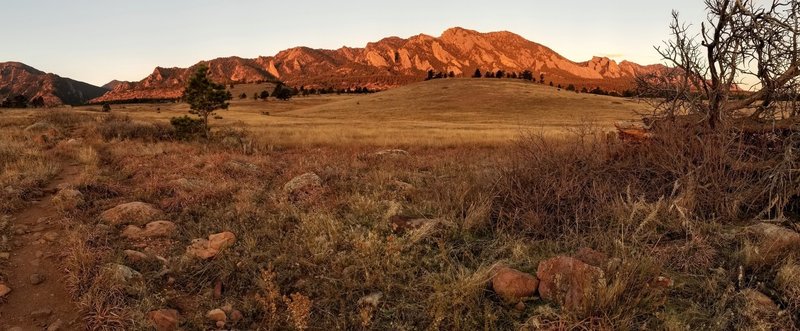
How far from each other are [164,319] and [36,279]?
194 cm

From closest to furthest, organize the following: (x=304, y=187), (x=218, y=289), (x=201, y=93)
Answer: (x=218, y=289), (x=304, y=187), (x=201, y=93)

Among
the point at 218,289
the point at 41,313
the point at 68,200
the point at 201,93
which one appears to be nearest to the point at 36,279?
the point at 41,313

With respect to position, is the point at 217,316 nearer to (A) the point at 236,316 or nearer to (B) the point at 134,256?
(A) the point at 236,316

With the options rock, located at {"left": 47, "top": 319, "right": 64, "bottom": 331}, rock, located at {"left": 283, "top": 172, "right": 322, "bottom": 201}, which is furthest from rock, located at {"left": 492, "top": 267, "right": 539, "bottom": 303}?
rock, located at {"left": 283, "top": 172, "right": 322, "bottom": 201}

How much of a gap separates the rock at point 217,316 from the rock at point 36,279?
217 cm

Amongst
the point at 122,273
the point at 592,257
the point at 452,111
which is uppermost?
the point at 452,111

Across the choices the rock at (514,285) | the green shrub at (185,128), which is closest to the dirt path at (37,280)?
the rock at (514,285)

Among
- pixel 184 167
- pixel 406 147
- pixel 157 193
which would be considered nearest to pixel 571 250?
pixel 157 193

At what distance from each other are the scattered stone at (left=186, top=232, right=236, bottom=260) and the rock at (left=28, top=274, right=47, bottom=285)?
1438 millimetres

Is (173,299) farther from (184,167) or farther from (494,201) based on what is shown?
(184,167)

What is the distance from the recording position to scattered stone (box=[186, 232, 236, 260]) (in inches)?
215

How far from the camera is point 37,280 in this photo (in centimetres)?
487

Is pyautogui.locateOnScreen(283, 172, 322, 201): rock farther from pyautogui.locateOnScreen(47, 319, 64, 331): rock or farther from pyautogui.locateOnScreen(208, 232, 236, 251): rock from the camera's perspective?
pyautogui.locateOnScreen(47, 319, 64, 331): rock

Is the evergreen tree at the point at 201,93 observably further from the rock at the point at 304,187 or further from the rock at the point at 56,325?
the rock at the point at 56,325
